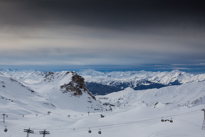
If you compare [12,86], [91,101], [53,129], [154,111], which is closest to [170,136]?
[53,129]

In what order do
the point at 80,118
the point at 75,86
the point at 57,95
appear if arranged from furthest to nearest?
the point at 75,86 → the point at 57,95 → the point at 80,118

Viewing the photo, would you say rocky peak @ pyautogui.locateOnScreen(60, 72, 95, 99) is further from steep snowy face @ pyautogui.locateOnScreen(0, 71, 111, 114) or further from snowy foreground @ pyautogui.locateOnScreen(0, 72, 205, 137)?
snowy foreground @ pyautogui.locateOnScreen(0, 72, 205, 137)

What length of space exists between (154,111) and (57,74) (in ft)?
354

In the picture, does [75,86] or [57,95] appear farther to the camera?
[75,86]

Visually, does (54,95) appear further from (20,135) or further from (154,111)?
(20,135)

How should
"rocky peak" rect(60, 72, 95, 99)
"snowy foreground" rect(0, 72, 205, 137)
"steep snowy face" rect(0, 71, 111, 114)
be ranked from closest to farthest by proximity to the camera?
"snowy foreground" rect(0, 72, 205, 137) → "steep snowy face" rect(0, 71, 111, 114) → "rocky peak" rect(60, 72, 95, 99)

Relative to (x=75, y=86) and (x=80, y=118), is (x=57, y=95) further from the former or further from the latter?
(x=80, y=118)

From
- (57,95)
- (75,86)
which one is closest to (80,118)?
(57,95)

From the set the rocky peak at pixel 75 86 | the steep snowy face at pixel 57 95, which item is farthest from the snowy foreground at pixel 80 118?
the rocky peak at pixel 75 86

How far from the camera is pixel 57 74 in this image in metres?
156

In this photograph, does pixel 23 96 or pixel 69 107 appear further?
pixel 69 107

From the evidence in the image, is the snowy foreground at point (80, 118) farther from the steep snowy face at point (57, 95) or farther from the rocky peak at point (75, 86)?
the rocky peak at point (75, 86)

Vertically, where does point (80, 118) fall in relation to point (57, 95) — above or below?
below

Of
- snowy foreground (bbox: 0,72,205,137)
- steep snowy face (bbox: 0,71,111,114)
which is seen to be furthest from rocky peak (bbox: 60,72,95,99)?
snowy foreground (bbox: 0,72,205,137)
